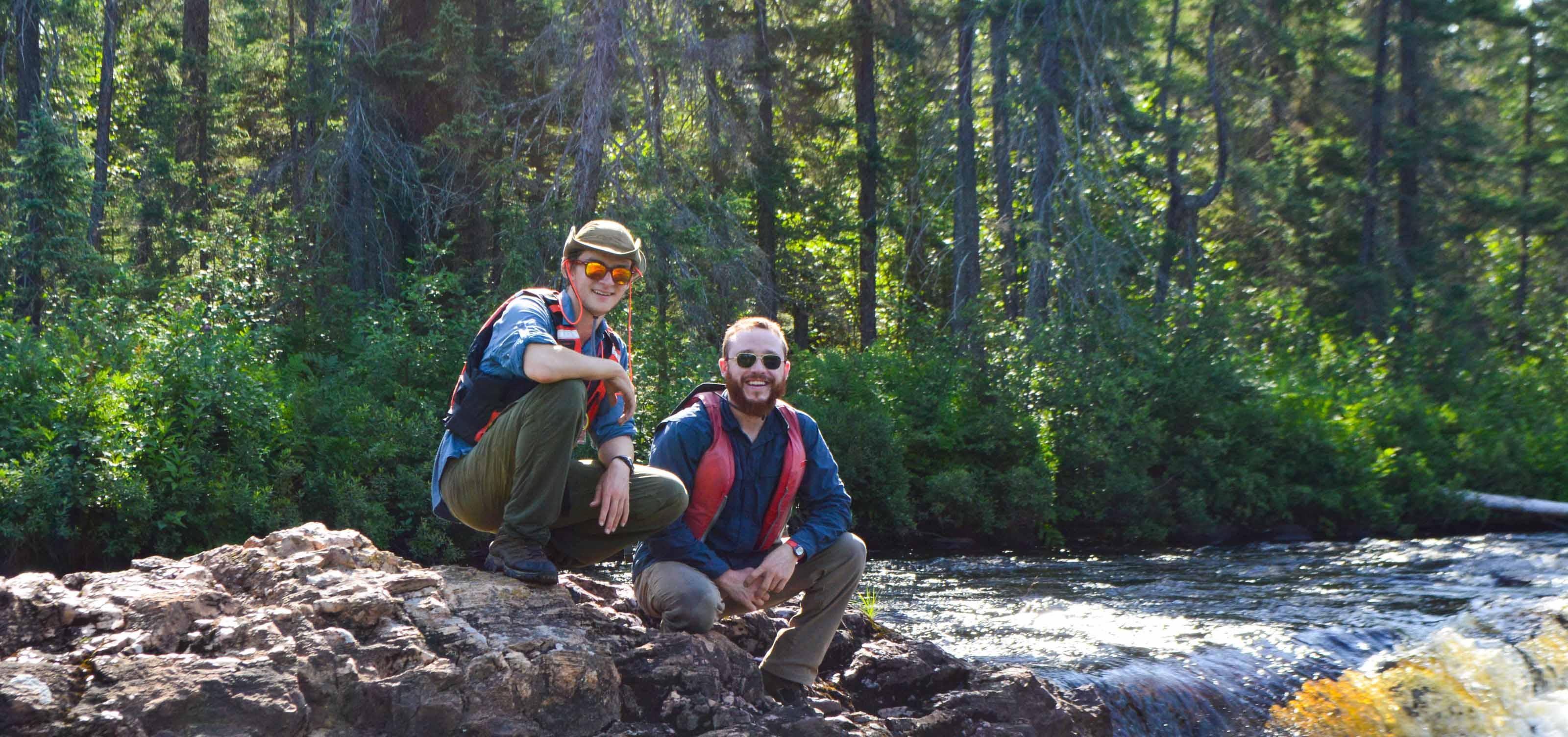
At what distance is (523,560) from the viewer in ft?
15.1

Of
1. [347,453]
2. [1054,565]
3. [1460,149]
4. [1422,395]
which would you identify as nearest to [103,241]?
[347,453]

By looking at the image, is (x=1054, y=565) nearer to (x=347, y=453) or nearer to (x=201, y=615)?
(x=347, y=453)

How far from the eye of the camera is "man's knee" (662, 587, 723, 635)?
4.58 m

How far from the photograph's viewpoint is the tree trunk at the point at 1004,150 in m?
16.6

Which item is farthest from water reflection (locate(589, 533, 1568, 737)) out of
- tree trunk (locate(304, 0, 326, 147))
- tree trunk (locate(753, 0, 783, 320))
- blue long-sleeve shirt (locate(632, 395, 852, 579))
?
tree trunk (locate(304, 0, 326, 147))

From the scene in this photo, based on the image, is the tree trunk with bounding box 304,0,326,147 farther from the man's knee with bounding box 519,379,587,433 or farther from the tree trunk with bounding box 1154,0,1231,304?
the man's knee with bounding box 519,379,587,433

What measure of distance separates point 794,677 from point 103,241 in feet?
54.6

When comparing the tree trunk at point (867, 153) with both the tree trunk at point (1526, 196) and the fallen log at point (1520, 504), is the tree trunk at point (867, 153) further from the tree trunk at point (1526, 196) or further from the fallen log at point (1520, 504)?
the tree trunk at point (1526, 196)

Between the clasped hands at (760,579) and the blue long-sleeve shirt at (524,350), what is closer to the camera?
the blue long-sleeve shirt at (524,350)

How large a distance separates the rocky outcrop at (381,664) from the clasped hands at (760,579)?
7.4 inches

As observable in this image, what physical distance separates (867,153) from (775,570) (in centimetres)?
1763

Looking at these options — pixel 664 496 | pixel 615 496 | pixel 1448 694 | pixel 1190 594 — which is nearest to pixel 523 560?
pixel 615 496

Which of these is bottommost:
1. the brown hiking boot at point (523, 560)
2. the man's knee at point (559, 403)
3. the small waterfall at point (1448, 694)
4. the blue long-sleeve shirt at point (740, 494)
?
the small waterfall at point (1448, 694)

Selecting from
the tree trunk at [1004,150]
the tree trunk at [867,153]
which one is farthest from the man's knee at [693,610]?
the tree trunk at [867,153]
